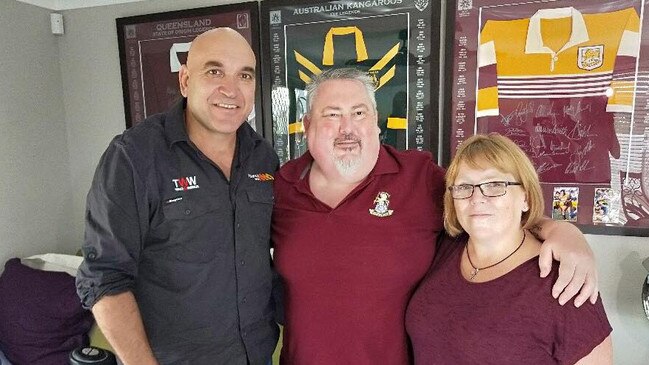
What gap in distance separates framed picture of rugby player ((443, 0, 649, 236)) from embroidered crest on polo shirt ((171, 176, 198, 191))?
1375mm

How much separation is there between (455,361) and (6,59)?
2.82 m

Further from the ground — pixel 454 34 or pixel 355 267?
pixel 454 34

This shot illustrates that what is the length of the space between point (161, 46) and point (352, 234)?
190cm

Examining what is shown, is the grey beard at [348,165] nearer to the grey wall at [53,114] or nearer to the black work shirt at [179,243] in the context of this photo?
the black work shirt at [179,243]

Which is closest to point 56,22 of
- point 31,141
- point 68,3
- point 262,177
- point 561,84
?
point 68,3

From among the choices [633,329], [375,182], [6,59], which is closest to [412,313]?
[375,182]

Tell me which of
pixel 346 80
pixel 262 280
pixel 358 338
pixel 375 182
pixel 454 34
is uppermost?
pixel 454 34

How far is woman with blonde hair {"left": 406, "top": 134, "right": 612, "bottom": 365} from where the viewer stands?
100 cm

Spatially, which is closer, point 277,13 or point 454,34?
point 454,34

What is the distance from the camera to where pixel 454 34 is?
6.91 ft

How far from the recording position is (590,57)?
75.7 inches

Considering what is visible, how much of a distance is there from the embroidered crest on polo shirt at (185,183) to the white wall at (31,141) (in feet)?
6.26

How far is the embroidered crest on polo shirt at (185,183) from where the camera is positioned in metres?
1.25

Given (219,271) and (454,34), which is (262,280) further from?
(454,34)
